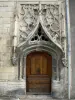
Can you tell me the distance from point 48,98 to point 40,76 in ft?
3.33

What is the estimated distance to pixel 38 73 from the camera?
991 cm

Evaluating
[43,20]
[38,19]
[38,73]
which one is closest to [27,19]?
[38,19]

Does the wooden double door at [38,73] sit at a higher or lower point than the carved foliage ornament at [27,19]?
lower

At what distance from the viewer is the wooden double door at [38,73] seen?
9.90 meters

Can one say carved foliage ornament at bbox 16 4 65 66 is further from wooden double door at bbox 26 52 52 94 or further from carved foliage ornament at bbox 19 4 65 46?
wooden double door at bbox 26 52 52 94

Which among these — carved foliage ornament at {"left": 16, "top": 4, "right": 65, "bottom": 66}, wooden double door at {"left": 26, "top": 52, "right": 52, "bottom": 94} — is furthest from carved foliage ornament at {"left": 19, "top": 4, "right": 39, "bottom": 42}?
wooden double door at {"left": 26, "top": 52, "right": 52, "bottom": 94}

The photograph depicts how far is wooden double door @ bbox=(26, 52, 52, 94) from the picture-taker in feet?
32.5

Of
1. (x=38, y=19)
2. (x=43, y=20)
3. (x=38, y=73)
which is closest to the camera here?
(x=38, y=19)

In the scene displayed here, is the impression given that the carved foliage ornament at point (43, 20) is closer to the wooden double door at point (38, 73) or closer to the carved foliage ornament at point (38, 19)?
the carved foliage ornament at point (38, 19)

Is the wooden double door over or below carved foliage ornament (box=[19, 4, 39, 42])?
below

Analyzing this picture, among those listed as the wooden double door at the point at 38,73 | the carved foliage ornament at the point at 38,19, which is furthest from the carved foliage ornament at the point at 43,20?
the wooden double door at the point at 38,73

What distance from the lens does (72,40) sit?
9750mm

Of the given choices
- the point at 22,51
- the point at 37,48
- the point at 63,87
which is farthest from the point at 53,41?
the point at 63,87

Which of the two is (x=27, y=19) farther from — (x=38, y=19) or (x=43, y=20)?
(x=43, y=20)
